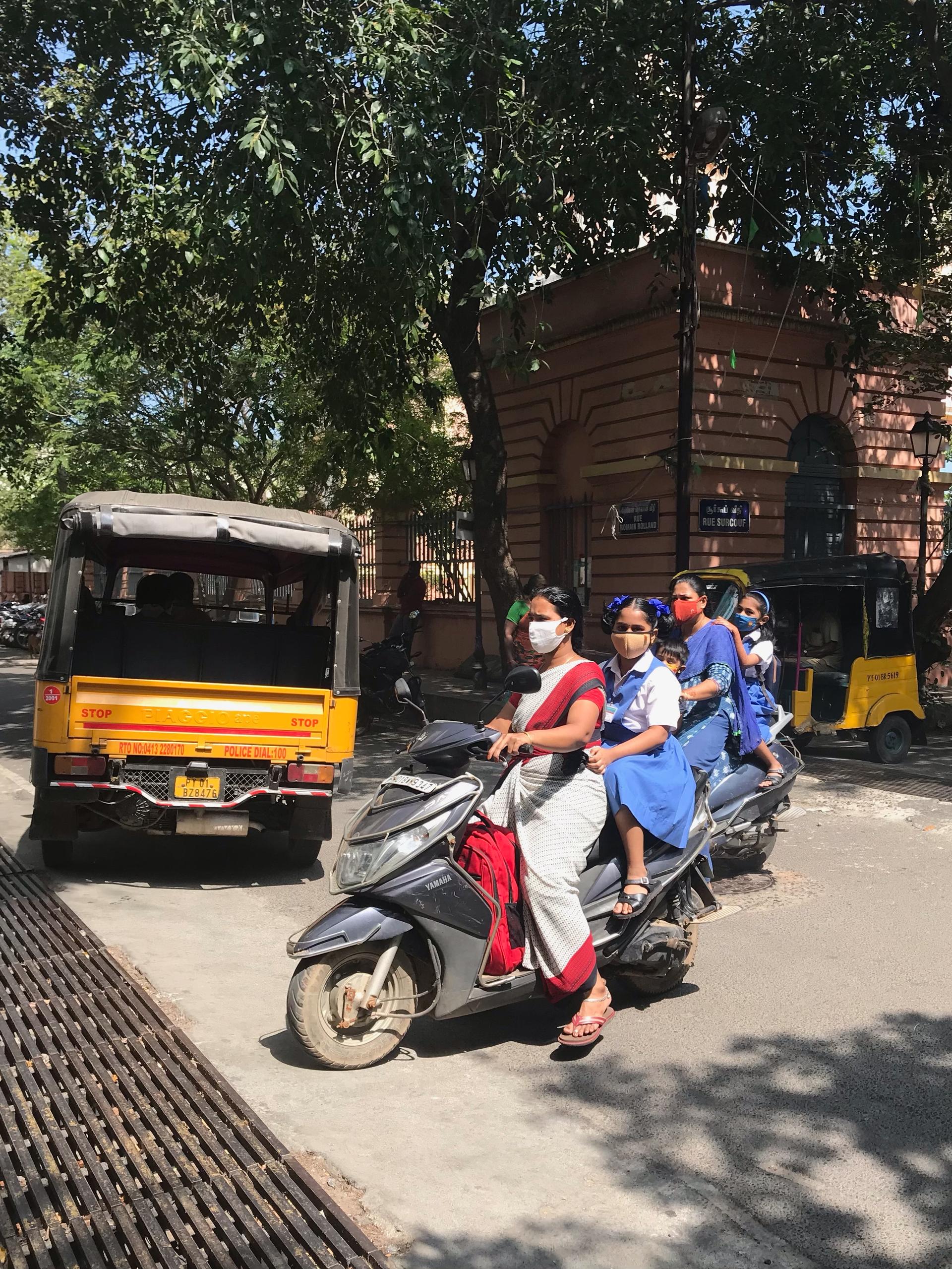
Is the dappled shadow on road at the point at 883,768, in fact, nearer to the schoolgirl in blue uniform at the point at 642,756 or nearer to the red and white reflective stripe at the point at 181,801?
the red and white reflective stripe at the point at 181,801

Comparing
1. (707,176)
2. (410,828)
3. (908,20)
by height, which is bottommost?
(410,828)

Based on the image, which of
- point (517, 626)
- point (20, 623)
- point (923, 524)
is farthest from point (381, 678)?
point (20, 623)

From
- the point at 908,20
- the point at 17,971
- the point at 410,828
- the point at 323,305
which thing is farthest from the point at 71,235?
the point at 410,828

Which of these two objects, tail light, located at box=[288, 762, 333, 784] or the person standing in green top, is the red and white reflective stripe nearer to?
tail light, located at box=[288, 762, 333, 784]

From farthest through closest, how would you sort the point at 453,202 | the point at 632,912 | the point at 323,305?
the point at 323,305, the point at 453,202, the point at 632,912

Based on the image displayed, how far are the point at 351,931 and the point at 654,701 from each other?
156cm

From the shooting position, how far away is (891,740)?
12.2m

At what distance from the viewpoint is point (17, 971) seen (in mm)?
5281

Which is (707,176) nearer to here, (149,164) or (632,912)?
(149,164)

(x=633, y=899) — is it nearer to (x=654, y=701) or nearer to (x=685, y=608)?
(x=654, y=701)

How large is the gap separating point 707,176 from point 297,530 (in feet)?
32.6

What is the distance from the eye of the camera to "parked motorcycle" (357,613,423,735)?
47.5 feet

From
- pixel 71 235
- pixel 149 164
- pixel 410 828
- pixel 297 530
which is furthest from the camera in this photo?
pixel 71 235

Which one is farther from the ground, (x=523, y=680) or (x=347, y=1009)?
(x=523, y=680)
